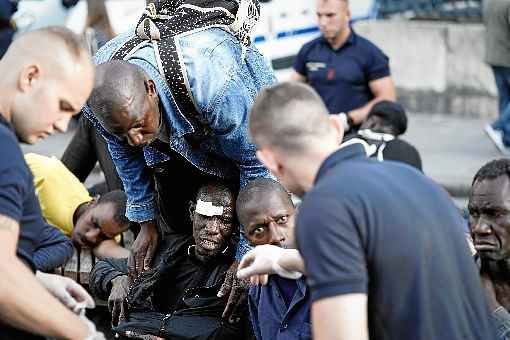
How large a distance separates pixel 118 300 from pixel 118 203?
644mm

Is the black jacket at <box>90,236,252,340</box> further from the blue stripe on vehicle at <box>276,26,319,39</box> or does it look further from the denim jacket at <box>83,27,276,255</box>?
the blue stripe on vehicle at <box>276,26,319,39</box>

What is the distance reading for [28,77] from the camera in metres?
3.10

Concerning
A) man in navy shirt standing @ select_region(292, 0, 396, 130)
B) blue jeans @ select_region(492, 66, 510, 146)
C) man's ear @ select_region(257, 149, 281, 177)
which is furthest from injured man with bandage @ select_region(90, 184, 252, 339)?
blue jeans @ select_region(492, 66, 510, 146)

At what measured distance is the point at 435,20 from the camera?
9.99 metres

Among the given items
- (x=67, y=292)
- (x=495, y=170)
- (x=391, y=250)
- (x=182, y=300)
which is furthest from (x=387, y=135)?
(x=391, y=250)

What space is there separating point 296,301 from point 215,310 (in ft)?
2.08

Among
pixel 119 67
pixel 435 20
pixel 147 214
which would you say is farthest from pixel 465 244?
pixel 435 20

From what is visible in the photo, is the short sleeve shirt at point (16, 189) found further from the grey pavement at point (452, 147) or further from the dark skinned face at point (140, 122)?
the grey pavement at point (452, 147)

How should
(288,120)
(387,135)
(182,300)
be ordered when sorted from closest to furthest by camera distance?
(288,120)
(182,300)
(387,135)

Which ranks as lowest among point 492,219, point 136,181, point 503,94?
point 503,94

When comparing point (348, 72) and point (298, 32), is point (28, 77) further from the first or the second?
point (298, 32)

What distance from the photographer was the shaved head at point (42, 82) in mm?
3104

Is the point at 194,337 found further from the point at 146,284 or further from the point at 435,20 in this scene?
the point at 435,20

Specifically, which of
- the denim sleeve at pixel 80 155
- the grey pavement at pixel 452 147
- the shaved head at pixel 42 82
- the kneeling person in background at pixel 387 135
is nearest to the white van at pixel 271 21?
the grey pavement at pixel 452 147
